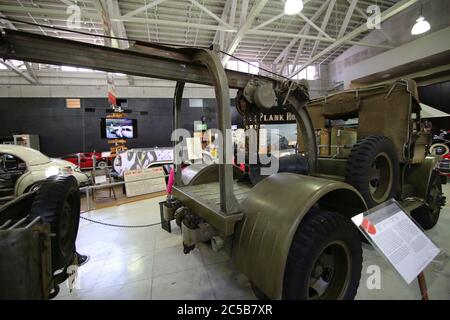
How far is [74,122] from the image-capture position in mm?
10805

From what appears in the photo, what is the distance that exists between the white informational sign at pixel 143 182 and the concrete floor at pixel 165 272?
236 centimetres

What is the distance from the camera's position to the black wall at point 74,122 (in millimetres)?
10188

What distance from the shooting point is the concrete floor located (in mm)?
2117

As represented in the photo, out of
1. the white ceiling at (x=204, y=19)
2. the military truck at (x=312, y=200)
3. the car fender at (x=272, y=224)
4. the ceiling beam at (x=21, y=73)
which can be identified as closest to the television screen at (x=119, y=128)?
the white ceiling at (x=204, y=19)

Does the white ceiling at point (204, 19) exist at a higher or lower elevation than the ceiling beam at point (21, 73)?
higher

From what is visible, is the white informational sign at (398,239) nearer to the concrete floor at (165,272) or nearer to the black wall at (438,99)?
the concrete floor at (165,272)

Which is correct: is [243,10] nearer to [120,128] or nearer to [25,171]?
[25,171]

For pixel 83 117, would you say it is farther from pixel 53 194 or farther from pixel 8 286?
pixel 8 286

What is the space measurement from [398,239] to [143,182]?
19.7ft

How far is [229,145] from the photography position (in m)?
1.68

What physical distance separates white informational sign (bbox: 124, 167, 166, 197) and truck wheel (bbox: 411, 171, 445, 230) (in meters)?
5.96

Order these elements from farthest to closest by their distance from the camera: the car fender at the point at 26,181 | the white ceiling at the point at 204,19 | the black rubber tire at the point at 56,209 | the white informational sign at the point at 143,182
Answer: the white ceiling at the point at 204,19 < the white informational sign at the point at 143,182 < the car fender at the point at 26,181 < the black rubber tire at the point at 56,209

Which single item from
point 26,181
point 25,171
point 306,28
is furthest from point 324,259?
point 306,28
